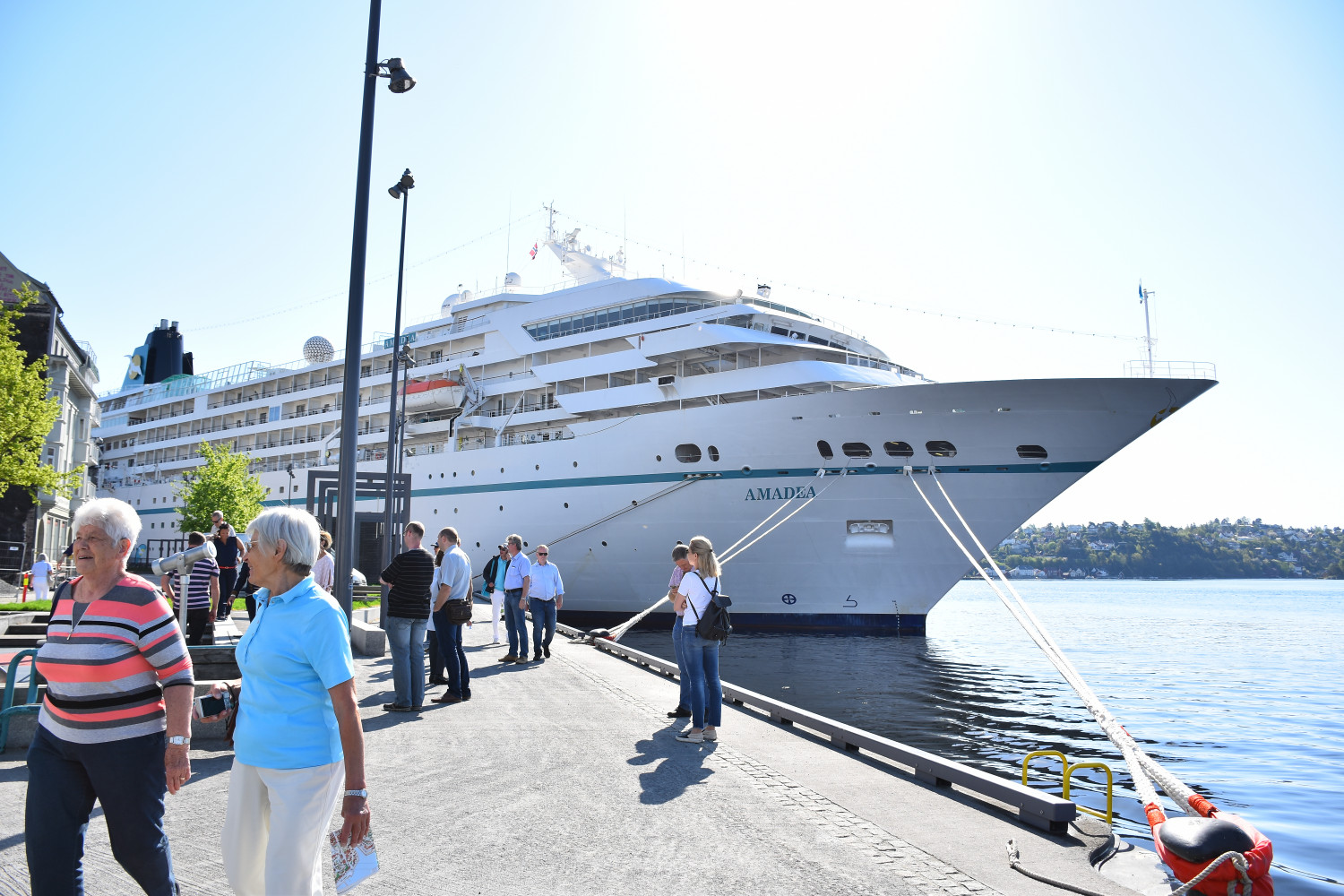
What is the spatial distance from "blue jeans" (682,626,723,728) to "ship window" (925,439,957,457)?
12872 mm

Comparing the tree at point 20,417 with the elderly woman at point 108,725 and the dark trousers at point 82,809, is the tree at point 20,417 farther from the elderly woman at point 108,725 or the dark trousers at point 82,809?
the dark trousers at point 82,809

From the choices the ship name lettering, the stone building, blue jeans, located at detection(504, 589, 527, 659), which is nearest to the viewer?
blue jeans, located at detection(504, 589, 527, 659)

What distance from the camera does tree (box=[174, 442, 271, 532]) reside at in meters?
34.9

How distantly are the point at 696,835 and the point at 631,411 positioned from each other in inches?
747

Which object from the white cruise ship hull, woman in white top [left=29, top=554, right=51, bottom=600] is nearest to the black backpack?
the white cruise ship hull

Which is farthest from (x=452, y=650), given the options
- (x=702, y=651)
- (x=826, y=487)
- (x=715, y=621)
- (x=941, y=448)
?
(x=941, y=448)

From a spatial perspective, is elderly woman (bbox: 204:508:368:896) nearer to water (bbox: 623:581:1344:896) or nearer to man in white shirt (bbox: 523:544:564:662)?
water (bbox: 623:581:1344:896)

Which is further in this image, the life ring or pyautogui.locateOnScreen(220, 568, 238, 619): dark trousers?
pyautogui.locateOnScreen(220, 568, 238, 619): dark trousers

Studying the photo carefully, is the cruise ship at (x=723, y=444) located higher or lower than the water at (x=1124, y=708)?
higher

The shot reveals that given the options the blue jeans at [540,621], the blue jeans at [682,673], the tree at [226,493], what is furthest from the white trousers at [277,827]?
the tree at [226,493]

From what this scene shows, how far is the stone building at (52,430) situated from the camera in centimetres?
3104

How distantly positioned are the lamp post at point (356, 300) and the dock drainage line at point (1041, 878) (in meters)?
5.82

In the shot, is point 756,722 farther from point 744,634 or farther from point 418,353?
point 418,353

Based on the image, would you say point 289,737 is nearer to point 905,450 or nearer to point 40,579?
point 905,450
